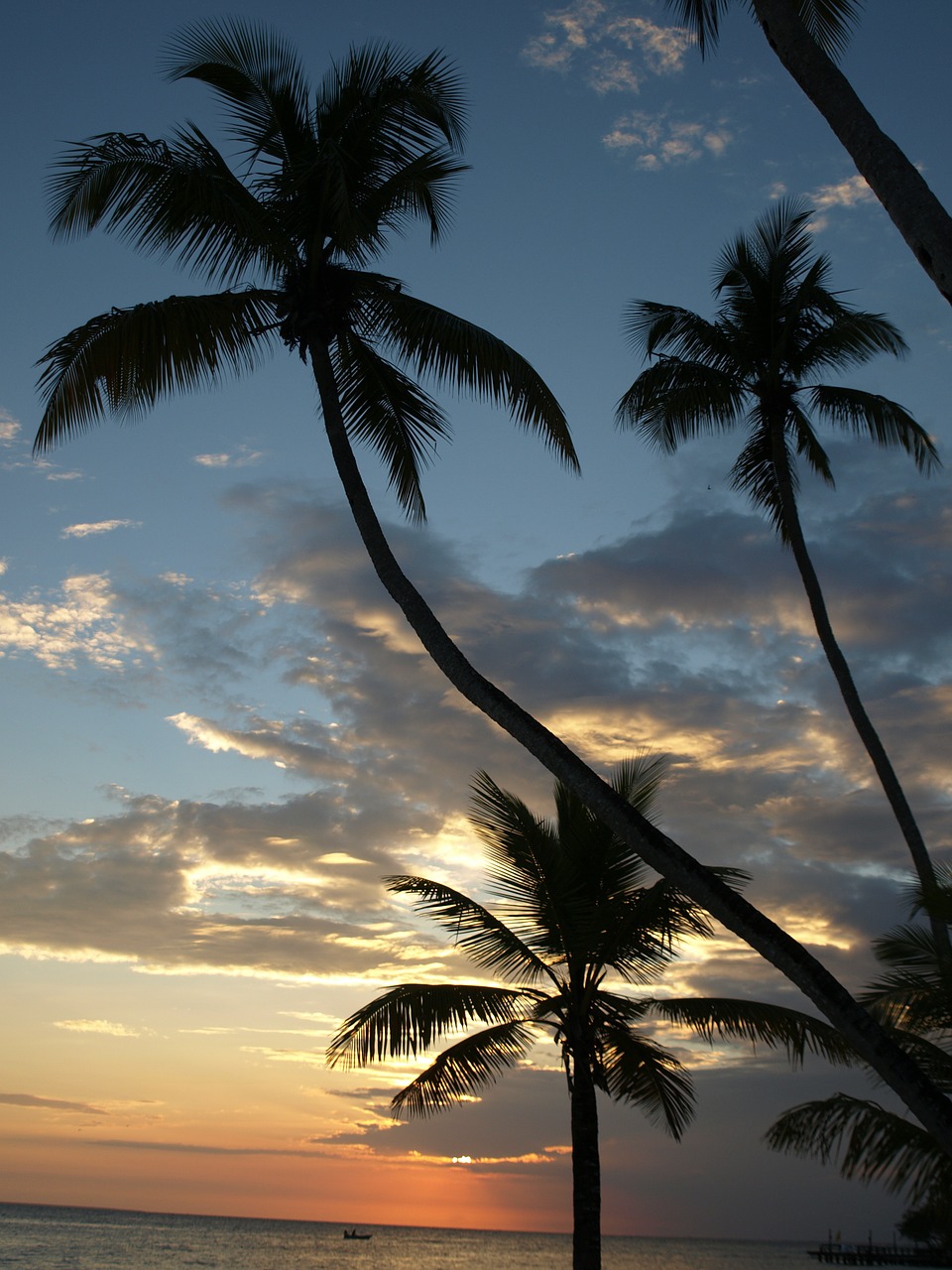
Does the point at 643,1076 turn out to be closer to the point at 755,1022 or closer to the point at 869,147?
the point at 755,1022

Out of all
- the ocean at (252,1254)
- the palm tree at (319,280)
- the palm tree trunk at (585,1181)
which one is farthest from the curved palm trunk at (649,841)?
the ocean at (252,1254)

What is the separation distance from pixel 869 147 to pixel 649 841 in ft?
14.6

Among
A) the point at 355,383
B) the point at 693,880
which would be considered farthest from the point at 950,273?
the point at 355,383

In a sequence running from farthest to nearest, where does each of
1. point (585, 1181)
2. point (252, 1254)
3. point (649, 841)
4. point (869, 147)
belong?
point (252, 1254) → point (585, 1181) → point (649, 841) → point (869, 147)

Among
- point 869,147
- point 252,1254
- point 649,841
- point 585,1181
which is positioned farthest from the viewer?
point 252,1254

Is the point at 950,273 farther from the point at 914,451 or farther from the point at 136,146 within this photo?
the point at 914,451

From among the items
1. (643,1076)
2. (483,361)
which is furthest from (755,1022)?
(483,361)

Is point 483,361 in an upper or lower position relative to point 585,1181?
upper

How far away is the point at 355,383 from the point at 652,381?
6068mm

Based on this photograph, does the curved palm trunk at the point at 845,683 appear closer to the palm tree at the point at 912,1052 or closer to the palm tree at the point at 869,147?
the palm tree at the point at 912,1052

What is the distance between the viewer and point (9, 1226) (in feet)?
350

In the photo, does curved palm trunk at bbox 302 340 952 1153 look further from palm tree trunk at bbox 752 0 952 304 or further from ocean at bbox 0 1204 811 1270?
ocean at bbox 0 1204 811 1270

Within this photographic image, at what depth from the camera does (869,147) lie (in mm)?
5965

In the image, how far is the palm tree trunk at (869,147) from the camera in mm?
5445
